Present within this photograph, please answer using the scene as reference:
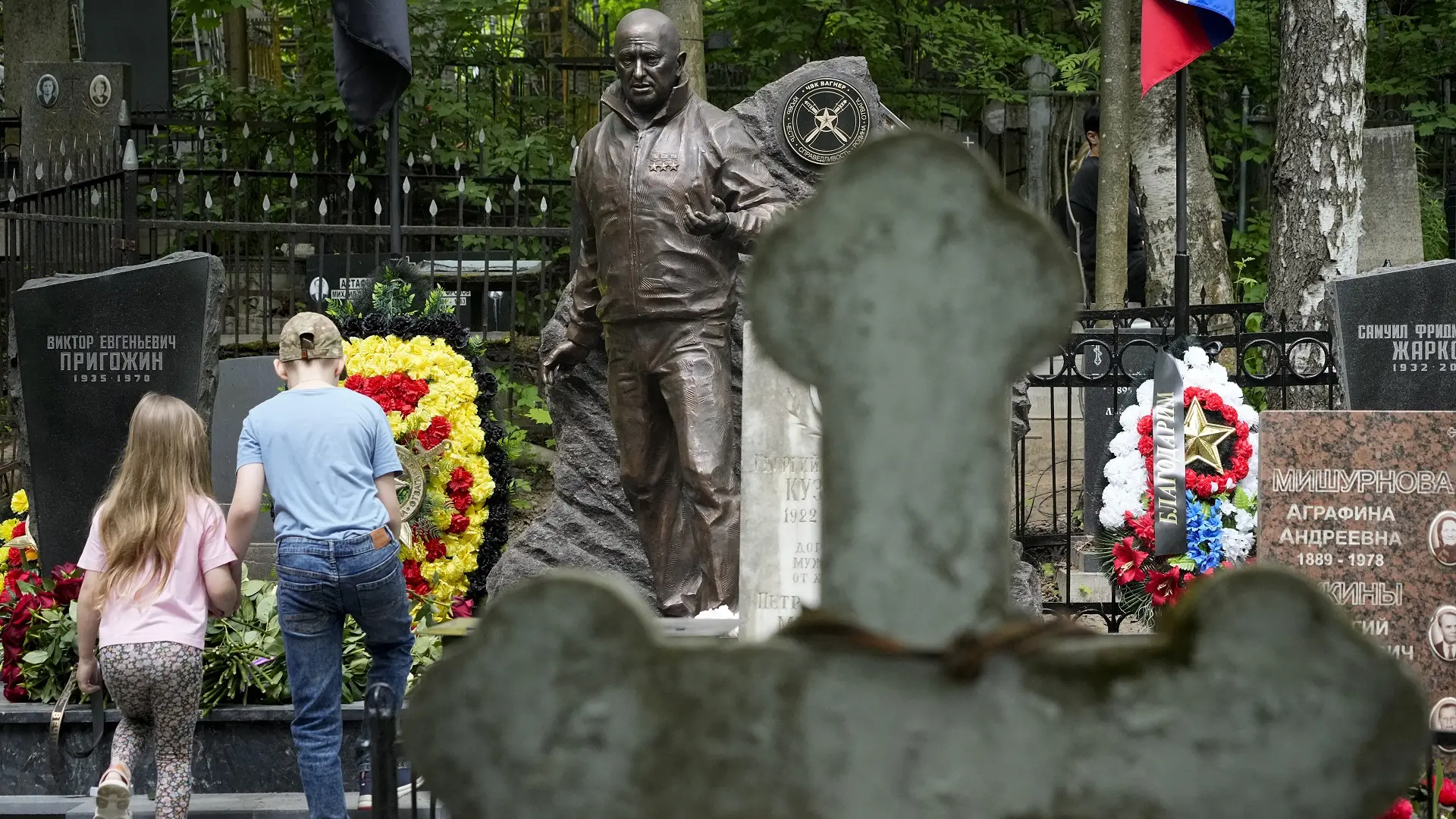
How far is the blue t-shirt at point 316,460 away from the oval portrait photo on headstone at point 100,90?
9554 mm

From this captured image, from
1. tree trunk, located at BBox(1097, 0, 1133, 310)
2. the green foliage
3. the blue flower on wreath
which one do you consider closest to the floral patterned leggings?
the blue flower on wreath

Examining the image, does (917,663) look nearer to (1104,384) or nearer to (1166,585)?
(1166,585)

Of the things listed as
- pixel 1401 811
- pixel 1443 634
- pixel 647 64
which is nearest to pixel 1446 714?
pixel 1443 634

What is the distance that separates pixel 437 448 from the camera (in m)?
7.93

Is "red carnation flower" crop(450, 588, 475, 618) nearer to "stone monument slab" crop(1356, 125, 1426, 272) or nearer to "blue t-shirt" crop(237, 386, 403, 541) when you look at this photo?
"blue t-shirt" crop(237, 386, 403, 541)

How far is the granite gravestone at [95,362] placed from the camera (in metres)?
7.52

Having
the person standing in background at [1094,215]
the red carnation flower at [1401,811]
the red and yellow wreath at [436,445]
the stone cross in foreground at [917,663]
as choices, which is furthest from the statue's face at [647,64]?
the person standing in background at [1094,215]

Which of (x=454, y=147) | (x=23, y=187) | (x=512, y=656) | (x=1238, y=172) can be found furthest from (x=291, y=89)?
(x=512, y=656)

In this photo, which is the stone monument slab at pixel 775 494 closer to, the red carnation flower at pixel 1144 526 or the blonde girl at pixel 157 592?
the red carnation flower at pixel 1144 526

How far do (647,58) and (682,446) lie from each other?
5.27ft

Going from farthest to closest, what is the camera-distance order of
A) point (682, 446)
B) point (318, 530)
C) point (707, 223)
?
point (682, 446) < point (707, 223) < point (318, 530)

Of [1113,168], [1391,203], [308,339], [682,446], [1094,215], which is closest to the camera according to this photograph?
[308,339]

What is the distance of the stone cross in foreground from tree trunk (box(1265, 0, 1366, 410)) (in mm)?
8760

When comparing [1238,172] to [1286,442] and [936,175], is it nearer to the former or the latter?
[1286,442]
